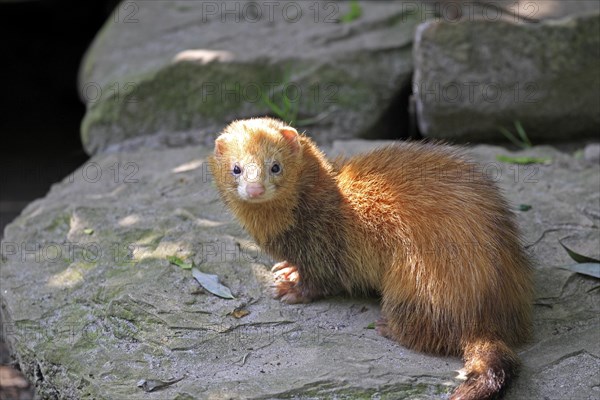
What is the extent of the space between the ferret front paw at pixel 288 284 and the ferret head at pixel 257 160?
0.53 metres

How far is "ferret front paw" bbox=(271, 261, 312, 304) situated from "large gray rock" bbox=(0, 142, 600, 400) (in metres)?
0.06

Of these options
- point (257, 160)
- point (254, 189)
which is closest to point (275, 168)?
point (257, 160)

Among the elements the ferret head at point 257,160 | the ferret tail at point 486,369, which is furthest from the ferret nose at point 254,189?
the ferret tail at point 486,369

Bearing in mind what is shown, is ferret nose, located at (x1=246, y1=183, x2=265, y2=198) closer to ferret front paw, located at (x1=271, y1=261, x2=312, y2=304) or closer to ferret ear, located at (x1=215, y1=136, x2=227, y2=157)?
ferret ear, located at (x1=215, y1=136, x2=227, y2=157)

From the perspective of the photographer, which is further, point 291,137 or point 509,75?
point 509,75

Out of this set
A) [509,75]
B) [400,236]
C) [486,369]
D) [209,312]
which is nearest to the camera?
[486,369]

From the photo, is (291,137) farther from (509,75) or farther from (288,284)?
(509,75)

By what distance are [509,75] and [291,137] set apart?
2998 mm

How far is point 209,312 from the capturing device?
15.6ft

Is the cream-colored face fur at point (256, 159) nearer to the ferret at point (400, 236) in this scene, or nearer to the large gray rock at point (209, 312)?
the ferret at point (400, 236)

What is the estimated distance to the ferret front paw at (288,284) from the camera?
4.86 meters

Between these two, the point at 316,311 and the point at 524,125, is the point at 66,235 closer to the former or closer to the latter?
the point at 316,311

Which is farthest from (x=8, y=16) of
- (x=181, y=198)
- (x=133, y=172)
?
(x=181, y=198)

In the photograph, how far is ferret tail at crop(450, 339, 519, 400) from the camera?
148 inches
